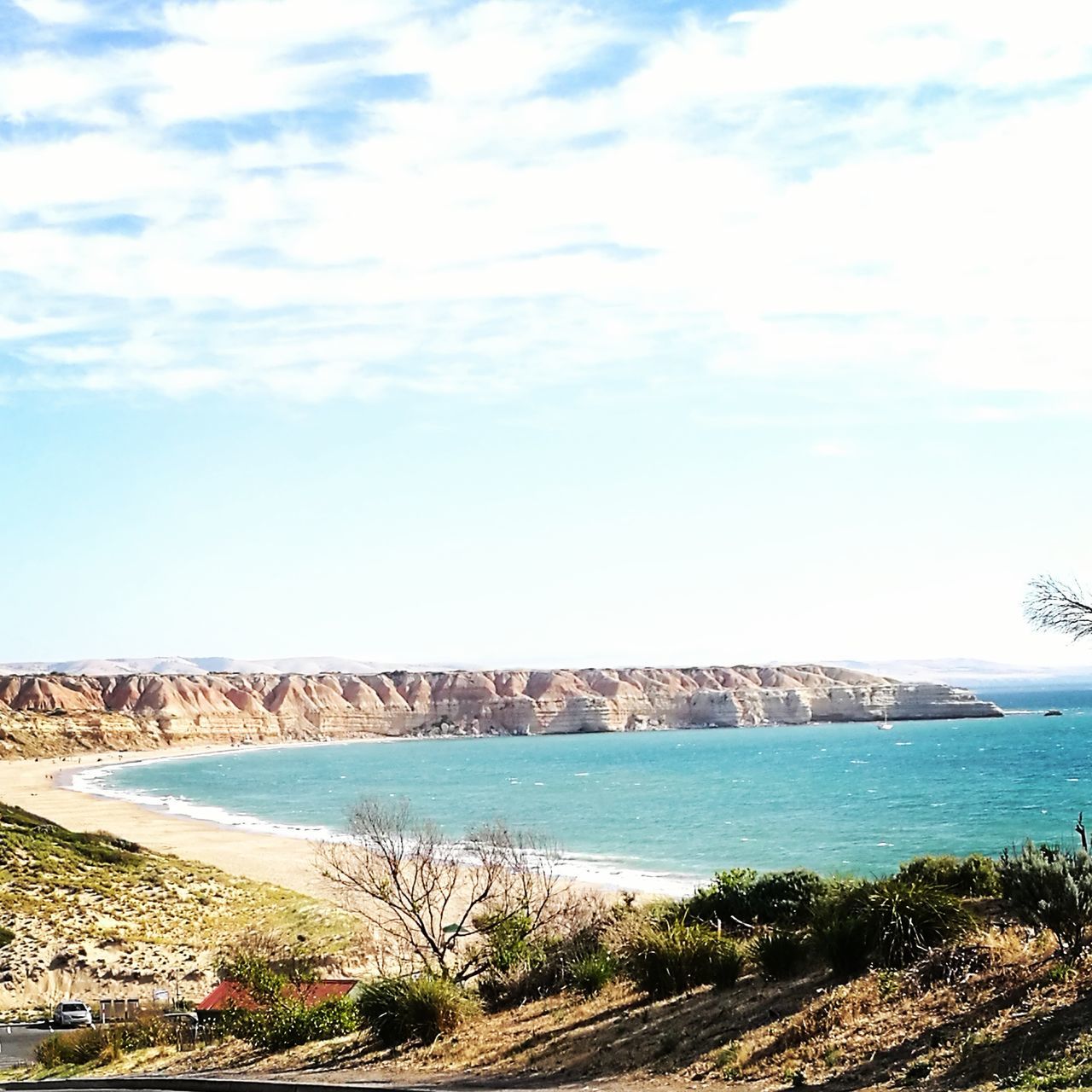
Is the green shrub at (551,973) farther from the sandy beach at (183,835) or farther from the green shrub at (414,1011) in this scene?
the sandy beach at (183,835)

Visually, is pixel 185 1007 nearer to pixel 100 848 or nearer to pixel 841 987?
pixel 841 987

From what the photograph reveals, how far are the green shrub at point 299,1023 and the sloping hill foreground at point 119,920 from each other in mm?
12447

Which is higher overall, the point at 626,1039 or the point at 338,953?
the point at 626,1039

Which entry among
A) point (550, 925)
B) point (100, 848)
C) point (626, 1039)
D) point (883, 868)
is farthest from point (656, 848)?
point (626, 1039)

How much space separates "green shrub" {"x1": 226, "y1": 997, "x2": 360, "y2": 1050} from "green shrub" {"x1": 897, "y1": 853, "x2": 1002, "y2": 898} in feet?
23.5

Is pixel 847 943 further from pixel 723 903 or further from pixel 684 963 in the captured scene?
pixel 723 903

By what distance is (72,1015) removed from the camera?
2738 cm

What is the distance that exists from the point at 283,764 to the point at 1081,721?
105 m

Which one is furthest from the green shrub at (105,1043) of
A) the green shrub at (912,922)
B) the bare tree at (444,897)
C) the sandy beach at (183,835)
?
the sandy beach at (183,835)

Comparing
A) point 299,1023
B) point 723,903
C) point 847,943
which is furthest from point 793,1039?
point 299,1023

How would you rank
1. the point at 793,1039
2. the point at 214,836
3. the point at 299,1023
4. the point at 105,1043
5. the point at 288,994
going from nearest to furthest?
the point at 793,1039
the point at 299,1023
the point at 288,994
the point at 105,1043
the point at 214,836

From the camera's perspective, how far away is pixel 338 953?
3008 centimetres

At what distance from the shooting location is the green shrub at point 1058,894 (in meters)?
11.5

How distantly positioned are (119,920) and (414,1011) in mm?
26905
